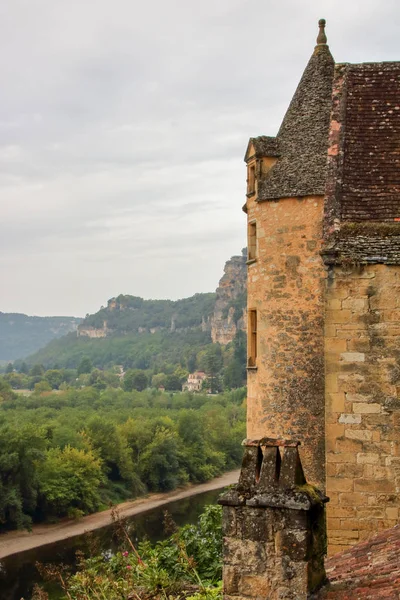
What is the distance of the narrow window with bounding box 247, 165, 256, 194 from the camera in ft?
62.1

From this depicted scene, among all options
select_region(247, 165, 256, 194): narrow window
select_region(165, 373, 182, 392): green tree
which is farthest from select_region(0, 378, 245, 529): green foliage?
select_region(165, 373, 182, 392): green tree

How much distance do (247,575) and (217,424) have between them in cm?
8383

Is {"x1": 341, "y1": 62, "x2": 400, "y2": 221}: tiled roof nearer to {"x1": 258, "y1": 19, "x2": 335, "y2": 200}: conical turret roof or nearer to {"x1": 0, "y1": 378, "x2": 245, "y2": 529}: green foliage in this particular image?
{"x1": 258, "y1": 19, "x2": 335, "y2": 200}: conical turret roof

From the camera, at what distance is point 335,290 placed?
1164 cm

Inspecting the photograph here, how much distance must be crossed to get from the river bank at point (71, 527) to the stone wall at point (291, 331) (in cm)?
3001

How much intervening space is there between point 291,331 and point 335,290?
585 centimetres

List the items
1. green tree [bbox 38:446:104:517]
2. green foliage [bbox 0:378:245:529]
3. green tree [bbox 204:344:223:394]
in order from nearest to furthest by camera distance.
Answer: green foliage [bbox 0:378:245:529]
green tree [bbox 38:446:104:517]
green tree [bbox 204:344:223:394]

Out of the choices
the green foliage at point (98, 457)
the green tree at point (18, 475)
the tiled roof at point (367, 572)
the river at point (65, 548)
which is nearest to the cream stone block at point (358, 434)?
the tiled roof at point (367, 572)

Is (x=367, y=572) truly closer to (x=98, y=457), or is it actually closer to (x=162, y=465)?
(x=98, y=457)

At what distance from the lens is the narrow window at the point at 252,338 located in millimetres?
18484

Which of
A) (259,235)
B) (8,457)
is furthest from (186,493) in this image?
Answer: (259,235)

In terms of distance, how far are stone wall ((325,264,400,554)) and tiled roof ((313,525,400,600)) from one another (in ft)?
5.26

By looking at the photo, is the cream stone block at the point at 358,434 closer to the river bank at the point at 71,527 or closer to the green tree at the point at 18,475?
the river bank at the point at 71,527

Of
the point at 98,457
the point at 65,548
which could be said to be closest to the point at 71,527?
the point at 65,548
